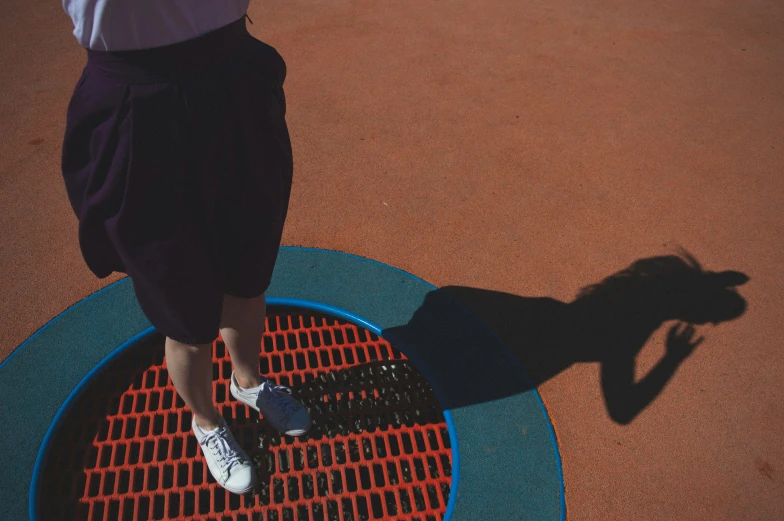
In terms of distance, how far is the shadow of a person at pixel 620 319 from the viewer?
2027 mm

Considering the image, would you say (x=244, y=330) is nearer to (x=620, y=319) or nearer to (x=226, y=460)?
(x=226, y=460)

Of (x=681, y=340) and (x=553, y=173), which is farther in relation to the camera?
(x=553, y=173)

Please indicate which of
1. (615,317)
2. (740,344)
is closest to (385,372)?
(615,317)

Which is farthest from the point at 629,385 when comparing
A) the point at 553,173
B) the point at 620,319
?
the point at 553,173

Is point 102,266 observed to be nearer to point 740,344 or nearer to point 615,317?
point 615,317

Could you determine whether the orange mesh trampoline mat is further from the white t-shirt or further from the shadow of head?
the white t-shirt

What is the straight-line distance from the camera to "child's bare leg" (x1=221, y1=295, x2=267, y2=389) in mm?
1488

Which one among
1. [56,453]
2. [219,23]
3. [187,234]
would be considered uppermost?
[219,23]

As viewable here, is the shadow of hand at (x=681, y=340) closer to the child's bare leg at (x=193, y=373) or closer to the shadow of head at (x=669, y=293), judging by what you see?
→ the shadow of head at (x=669, y=293)

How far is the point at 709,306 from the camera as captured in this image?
7.63 feet

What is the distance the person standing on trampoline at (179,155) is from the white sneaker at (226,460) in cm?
41

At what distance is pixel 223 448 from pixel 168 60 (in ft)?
3.74

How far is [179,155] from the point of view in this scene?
3.42 feet

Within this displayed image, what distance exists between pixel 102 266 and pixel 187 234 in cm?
28
